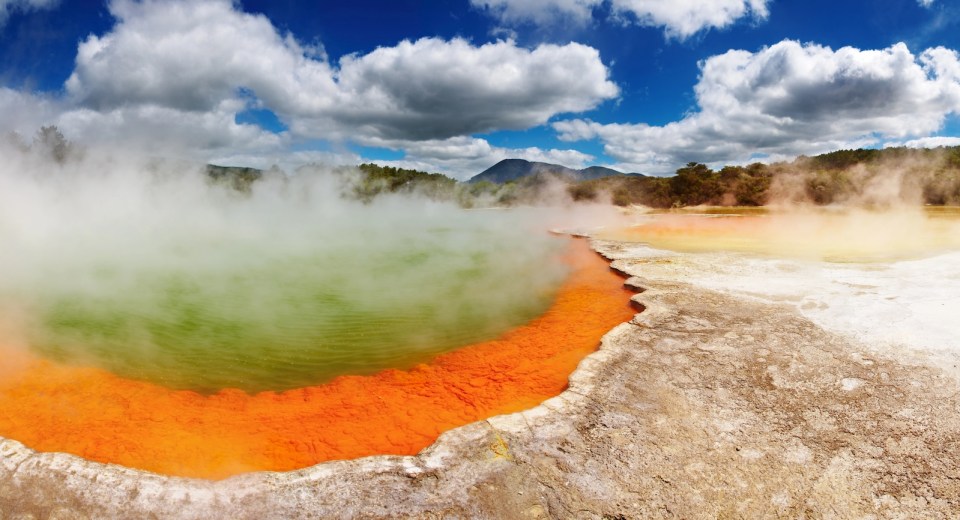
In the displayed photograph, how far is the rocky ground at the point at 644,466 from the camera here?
2576mm

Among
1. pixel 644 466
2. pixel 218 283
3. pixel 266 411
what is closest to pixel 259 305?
pixel 218 283

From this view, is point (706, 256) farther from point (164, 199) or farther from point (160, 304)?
point (164, 199)

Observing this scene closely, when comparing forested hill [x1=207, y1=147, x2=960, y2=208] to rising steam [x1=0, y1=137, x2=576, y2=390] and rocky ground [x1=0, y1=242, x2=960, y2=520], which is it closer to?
rising steam [x1=0, y1=137, x2=576, y2=390]

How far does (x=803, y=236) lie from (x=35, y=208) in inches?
803

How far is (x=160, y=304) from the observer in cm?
678

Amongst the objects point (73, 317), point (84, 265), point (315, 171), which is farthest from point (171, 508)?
point (315, 171)

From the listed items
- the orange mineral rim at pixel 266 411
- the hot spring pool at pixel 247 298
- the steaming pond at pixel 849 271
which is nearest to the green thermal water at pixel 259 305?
the hot spring pool at pixel 247 298

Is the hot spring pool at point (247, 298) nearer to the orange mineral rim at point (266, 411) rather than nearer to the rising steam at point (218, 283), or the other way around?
the rising steam at point (218, 283)

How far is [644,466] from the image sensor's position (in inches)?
114

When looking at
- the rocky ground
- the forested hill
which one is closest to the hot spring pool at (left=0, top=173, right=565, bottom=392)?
the rocky ground

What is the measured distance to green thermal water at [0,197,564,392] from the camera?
507 centimetres

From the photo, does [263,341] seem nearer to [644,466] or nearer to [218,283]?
[218,283]

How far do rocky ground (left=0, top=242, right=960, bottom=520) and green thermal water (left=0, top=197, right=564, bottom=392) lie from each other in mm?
Answer: 1875

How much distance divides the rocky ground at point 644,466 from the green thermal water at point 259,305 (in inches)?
73.8
